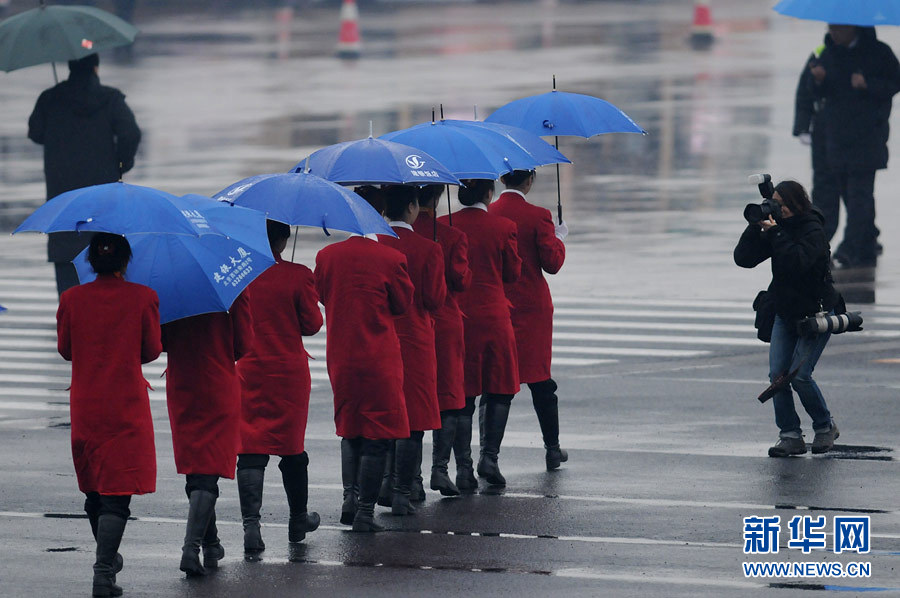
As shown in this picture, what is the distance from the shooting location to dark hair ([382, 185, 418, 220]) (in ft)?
32.1

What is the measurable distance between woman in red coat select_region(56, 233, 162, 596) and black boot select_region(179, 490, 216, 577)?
0.36 meters

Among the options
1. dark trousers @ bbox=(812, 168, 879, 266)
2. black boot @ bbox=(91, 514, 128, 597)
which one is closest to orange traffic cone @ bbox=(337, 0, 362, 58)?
dark trousers @ bbox=(812, 168, 879, 266)

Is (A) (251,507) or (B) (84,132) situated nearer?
(A) (251,507)

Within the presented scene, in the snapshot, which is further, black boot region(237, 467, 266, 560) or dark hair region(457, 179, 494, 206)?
dark hair region(457, 179, 494, 206)

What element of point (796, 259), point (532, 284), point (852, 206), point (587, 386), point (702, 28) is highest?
point (702, 28)

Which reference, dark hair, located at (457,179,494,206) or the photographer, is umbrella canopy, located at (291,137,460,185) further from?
the photographer

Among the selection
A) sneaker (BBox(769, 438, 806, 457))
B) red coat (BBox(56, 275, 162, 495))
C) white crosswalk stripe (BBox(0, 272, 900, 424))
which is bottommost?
white crosswalk stripe (BBox(0, 272, 900, 424))

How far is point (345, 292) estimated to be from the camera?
31.1 ft

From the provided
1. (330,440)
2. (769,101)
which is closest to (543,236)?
(330,440)

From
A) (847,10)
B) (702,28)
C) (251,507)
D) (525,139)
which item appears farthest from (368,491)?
(702,28)

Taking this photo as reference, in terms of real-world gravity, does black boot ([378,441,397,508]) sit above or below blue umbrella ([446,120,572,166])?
below

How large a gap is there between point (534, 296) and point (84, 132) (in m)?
6.13

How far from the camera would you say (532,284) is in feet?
35.6

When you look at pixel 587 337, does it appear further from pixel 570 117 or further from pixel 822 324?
pixel 822 324
